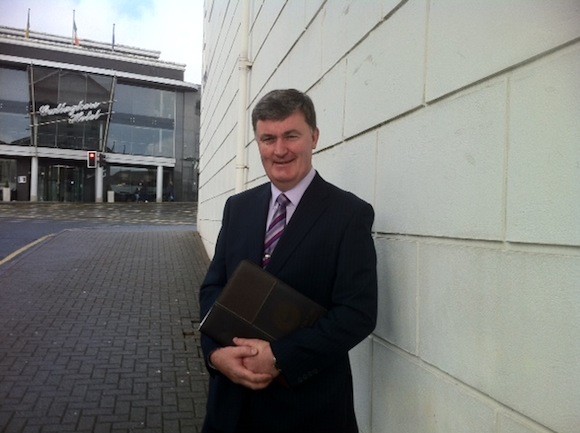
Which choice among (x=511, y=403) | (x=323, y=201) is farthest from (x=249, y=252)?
(x=511, y=403)

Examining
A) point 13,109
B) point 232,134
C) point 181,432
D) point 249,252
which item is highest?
point 13,109

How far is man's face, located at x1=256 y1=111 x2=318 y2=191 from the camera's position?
1.92 m

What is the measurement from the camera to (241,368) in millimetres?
1660

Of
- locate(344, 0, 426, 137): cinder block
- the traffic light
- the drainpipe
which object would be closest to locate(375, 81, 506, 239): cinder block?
locate(344, 0, 426, 137): cinder block

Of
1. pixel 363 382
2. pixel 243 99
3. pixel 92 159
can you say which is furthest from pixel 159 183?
pixel 363 382

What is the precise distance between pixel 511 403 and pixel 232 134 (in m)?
6.37

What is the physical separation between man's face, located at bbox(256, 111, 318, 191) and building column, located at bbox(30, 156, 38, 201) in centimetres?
3947

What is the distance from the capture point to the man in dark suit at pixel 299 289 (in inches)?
64.8

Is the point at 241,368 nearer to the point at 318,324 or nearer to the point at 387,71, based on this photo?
the point at 318,324

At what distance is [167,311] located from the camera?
6746 mm

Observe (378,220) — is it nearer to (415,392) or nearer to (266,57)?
(415,392)

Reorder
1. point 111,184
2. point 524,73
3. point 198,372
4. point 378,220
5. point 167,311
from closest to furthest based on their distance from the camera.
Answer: point 524,73 < point 378,220 < point 198,372 < point 167,311 < point 111,184

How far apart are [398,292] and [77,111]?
39863 millimetres

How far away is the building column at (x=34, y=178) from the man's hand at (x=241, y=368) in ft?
130
